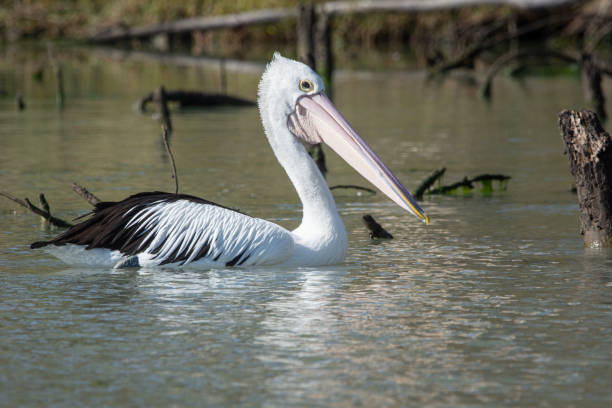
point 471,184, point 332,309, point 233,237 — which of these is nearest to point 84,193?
point 233,237

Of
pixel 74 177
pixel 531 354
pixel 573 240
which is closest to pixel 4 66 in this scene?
pixel 74 177

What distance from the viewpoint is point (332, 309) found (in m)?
5.74

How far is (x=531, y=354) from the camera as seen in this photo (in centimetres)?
491

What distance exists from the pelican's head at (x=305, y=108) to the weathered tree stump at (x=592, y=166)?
1076mm

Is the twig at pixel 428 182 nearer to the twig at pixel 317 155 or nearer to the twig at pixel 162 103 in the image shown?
the twig at pixel 317 155

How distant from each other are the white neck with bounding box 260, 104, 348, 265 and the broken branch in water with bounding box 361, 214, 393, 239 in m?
0.79

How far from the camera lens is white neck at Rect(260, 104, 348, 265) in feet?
22.0

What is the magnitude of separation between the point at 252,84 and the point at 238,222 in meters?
16.2

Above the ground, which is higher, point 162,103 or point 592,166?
point 162,103

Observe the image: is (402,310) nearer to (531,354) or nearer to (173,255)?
(531,354)

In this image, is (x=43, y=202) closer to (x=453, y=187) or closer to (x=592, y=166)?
(x=453, y=187)

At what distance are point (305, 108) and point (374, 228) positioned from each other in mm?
1073

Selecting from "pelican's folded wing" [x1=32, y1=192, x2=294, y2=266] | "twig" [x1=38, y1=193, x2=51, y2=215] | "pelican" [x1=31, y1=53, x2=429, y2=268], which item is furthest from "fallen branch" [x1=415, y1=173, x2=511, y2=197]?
"twig" [x1=38, y1=193, x2=51, y2=215]

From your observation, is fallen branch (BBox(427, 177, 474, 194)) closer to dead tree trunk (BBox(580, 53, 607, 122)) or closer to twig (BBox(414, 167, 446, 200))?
twig (BBox(414, 167, 446, 200))
